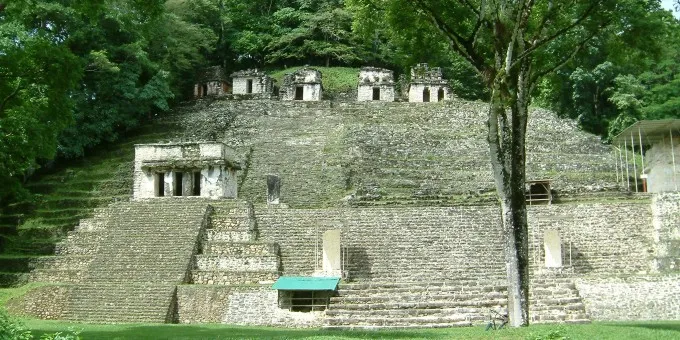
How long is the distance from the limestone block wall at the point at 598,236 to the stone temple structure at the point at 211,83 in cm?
2451

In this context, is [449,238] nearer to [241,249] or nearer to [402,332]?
[241,249]

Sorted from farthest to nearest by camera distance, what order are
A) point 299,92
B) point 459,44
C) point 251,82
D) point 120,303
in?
1. point 251,82
2. point 299,92
3. point 120,303
4. point 459,44

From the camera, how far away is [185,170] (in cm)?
2428

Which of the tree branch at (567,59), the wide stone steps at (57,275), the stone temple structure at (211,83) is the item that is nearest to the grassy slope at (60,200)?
the wide stone steps at (57,275)

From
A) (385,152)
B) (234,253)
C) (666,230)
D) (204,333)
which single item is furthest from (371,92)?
(204,333)

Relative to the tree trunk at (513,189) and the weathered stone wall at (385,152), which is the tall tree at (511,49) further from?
the weathered stone wall at (385,152)

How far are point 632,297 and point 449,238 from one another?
557 centimetres

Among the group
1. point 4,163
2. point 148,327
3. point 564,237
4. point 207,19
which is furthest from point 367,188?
point 207,19

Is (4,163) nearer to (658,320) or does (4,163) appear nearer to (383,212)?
(383,212)

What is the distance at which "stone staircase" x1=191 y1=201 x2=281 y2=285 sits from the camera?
19.6m

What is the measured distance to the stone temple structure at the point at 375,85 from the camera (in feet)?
131

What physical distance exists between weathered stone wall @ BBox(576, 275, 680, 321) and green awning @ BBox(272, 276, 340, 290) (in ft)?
18.1

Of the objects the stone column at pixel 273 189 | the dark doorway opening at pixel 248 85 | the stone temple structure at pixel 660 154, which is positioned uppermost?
the dark doorway opening at pixel 248 85

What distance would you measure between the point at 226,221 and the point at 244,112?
50.5ft
